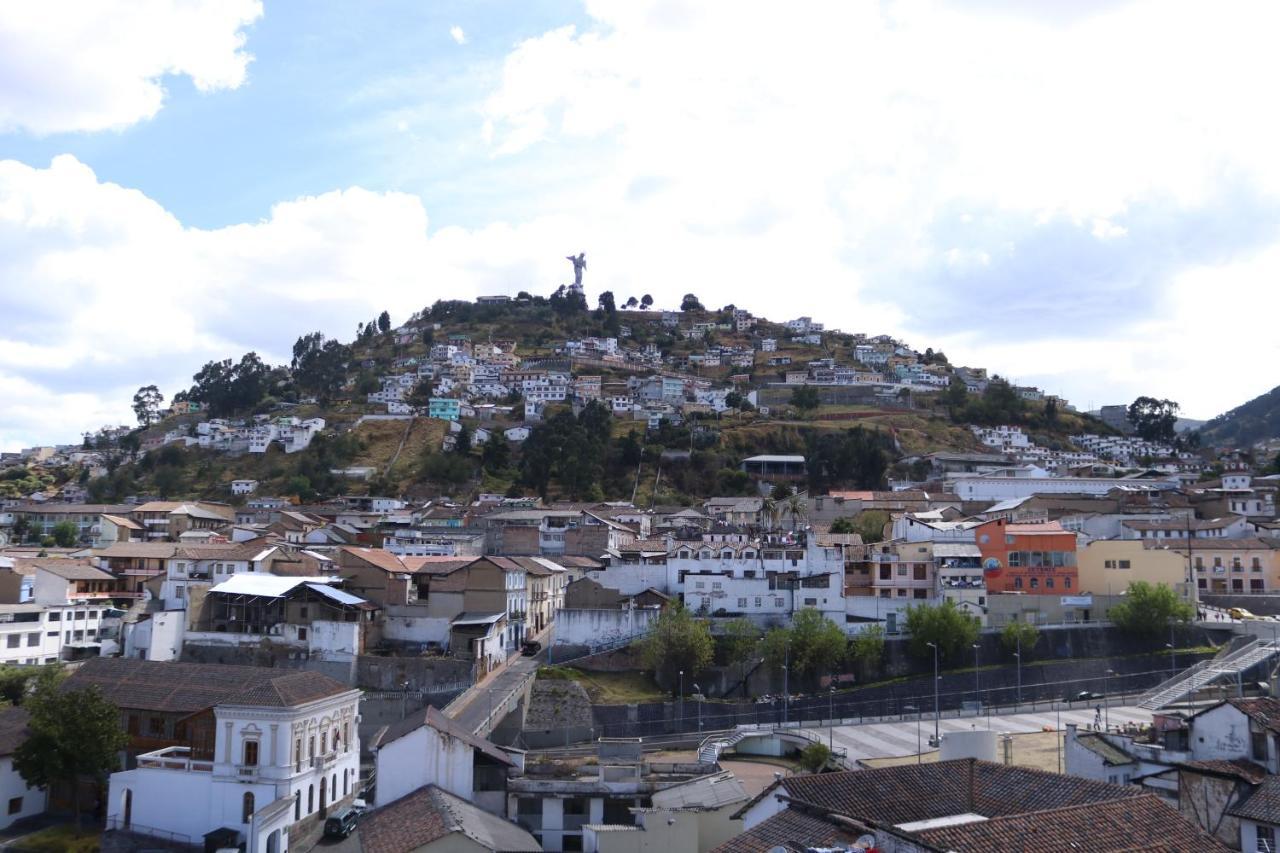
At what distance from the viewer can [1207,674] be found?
38.6 metres

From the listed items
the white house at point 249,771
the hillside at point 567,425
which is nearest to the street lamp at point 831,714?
the white house at point 249,771

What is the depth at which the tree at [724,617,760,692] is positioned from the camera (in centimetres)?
4309

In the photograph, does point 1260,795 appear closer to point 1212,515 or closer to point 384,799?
point 384,799

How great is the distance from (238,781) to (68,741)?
19.6 ft

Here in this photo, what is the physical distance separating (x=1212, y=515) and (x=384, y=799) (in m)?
57.9

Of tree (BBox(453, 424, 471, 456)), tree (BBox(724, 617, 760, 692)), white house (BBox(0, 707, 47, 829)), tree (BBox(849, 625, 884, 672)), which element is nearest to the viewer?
white house (BBox(0, 707, 47, 829))

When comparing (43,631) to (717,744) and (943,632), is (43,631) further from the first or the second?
(943,632)

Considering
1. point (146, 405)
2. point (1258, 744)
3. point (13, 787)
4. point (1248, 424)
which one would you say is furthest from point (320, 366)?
point (1248, 424)

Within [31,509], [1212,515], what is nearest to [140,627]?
[31,509]

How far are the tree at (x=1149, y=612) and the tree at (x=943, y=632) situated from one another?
6650 millimetres

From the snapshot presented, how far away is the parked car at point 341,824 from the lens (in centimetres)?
3052

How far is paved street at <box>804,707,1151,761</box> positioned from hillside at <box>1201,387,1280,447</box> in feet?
444

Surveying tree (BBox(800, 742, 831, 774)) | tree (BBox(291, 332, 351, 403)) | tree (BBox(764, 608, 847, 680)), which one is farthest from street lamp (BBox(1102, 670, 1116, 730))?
tree (BBox(291, 332, 351, 403))

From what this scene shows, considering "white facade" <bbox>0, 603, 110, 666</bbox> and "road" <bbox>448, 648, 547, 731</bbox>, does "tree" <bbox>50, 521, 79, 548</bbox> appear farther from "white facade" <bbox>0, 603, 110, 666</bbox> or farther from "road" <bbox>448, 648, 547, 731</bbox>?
"road" <bbox>448, 648, 547, 731</bbox>
